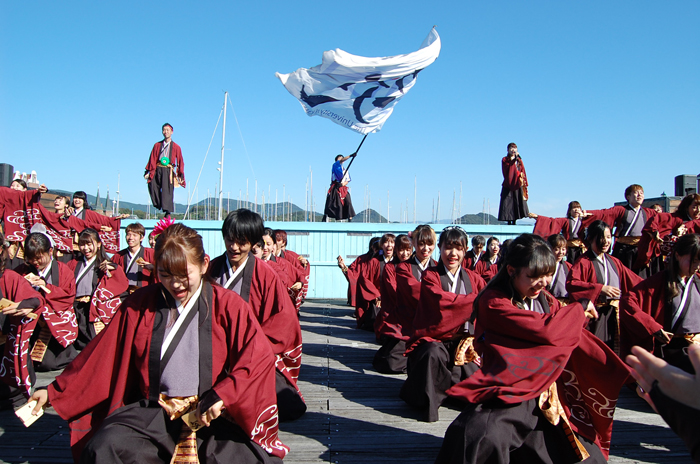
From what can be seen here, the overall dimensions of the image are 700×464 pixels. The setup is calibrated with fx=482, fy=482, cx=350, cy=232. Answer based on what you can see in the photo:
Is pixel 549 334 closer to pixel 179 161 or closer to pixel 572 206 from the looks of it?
pixel 572 206

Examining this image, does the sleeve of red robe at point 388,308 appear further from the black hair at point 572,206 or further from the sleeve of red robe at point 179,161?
the sleeve of red robe at point 179,161

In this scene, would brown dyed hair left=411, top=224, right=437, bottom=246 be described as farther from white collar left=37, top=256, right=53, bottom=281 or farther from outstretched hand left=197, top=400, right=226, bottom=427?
white collar left=37, top=256, right=53, bottom=281

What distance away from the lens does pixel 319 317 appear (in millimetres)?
8289

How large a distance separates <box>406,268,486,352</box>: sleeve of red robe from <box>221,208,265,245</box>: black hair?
1.41 m

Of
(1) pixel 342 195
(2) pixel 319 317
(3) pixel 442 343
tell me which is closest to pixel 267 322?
(3) pixel 442 343

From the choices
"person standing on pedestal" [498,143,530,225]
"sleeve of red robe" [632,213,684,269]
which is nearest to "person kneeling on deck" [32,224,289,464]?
"sleeve of red robe" [632,213,684,269]

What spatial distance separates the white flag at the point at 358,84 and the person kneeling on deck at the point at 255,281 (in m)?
5.27

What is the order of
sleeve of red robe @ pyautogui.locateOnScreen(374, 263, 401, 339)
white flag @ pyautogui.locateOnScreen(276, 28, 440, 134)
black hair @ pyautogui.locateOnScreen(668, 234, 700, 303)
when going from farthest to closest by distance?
white flag @ pyautogui.locateOnScreen(276, 28, 440, 134)
sleeve of red robe @ pyautogui.locateOnScreen(374, 263, 401, 339)
black hair @ pyautogui.locateOnScreen(668, 234, 700, 303)

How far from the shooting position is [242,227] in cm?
324

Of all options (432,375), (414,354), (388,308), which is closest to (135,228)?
(388,308)

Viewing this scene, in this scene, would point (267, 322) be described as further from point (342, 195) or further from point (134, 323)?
point (342, 195)

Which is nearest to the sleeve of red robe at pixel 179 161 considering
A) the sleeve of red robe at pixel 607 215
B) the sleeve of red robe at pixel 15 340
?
Answer: the sleeve of red robe at pixel 15 340

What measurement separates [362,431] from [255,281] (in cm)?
129

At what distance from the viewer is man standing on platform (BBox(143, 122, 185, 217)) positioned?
28.4 ft
